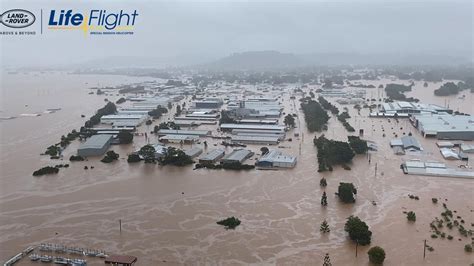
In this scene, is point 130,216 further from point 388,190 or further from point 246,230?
point 388,190

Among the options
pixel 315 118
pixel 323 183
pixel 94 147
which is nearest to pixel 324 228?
pixel 323 183

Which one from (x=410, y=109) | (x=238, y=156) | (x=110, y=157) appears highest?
(x=410, y=109)

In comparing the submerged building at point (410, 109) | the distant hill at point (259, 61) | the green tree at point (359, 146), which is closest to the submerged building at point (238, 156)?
the green tree at point (359, 146)

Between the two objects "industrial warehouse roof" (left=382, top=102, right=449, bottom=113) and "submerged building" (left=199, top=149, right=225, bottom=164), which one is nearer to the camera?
"submerged building" (left=199, top=149, right=225, bottom=164)

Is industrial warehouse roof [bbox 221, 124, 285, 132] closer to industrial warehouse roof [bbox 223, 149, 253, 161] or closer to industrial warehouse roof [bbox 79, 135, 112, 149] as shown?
industrial warehouse roof [bbox 223, 149, 253, 161]

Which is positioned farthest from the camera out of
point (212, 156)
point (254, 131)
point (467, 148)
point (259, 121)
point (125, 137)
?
point (259, 121)

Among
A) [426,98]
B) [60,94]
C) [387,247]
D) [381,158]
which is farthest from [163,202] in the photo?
[60,94]

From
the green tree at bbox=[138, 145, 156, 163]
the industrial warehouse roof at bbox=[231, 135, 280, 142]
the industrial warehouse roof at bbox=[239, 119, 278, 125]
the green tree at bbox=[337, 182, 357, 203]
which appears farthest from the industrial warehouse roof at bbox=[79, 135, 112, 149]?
the green tree at bbox=[337, 182, 357, 203]

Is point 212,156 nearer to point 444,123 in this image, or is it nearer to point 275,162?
point 275,162
